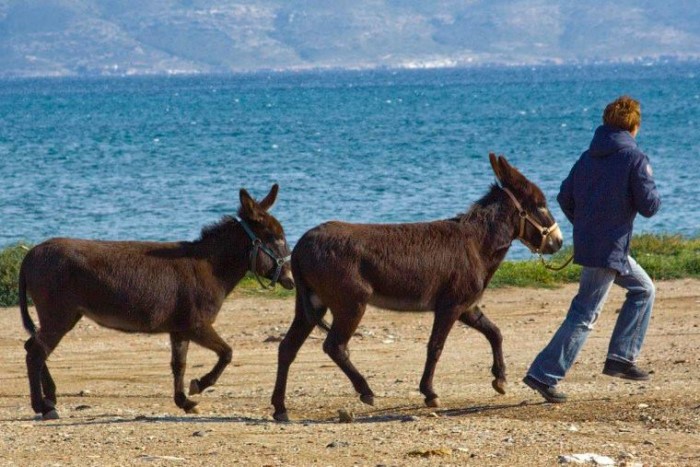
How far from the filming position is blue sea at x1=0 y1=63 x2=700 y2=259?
31062 mm

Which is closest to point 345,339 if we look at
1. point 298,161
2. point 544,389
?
point 544,389

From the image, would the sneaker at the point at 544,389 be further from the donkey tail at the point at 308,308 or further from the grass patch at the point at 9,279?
the grass patch at the point at 9,279

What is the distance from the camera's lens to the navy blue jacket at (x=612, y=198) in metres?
10.0

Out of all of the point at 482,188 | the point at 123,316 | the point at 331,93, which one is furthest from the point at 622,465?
the point at 331,93

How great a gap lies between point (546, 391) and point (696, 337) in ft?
12.1

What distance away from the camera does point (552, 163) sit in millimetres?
45312

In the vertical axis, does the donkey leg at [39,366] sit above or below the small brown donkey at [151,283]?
below

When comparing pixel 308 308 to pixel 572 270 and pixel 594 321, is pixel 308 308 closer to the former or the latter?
pixel 594 321

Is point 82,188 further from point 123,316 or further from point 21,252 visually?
point 123,316

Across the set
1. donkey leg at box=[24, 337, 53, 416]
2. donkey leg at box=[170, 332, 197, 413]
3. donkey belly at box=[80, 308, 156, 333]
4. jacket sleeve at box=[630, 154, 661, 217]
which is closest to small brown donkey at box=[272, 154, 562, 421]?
donkey leg at box=[170, 332, 197, 413]

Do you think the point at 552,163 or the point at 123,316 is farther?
the point at 552,163

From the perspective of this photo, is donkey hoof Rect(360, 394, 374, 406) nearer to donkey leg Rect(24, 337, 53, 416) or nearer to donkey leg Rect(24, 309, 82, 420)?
donkey leg Rect(24, 309, 82, 420)

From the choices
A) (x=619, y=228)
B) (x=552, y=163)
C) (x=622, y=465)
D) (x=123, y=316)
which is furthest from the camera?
(x=552, y=163)

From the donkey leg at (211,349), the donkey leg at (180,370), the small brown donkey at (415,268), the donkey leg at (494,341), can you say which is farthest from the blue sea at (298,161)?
the donkey leg at (180,370)
